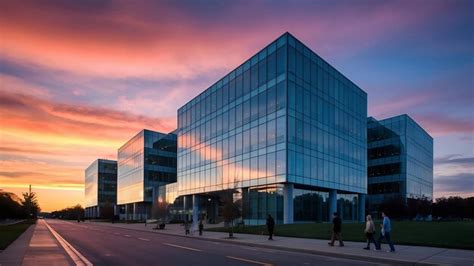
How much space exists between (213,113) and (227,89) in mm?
5114

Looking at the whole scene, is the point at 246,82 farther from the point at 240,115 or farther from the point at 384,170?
the point at 384,170

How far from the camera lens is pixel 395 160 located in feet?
263

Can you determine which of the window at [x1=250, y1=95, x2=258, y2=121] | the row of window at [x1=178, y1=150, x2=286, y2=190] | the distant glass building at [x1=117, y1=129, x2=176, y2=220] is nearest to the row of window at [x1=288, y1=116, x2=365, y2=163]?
the row of window at [x1=178, y1=150, x2=286, y2=190]

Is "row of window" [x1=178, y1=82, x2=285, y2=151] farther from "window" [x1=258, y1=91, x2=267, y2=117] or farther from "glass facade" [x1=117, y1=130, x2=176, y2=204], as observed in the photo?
"glass facade" [x1=117, y1=130, x2=176, y2=204]

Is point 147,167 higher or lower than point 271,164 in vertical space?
lower

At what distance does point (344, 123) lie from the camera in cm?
5975

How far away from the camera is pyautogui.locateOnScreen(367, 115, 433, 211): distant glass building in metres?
79.5

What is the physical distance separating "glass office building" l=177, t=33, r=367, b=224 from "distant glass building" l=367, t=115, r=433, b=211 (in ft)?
54.3

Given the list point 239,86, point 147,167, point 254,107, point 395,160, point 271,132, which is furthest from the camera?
point 147,167

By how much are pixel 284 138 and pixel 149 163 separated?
56.5m

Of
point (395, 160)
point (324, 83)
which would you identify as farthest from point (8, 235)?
point (395, 160)

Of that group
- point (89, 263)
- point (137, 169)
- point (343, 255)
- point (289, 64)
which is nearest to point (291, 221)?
point (289, 64)

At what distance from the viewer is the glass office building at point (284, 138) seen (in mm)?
48000

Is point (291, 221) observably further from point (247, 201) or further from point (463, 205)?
point (463, 205)
